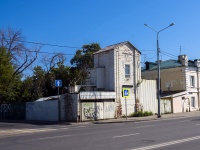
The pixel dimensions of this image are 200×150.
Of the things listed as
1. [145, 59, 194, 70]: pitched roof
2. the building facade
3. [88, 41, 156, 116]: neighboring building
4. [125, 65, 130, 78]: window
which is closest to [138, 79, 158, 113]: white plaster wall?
[88, 41, 156, 116]: neighboring building

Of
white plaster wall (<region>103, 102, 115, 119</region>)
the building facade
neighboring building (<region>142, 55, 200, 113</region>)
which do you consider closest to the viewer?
white plaster wall (<region>103, 102, 115, 119</region>)

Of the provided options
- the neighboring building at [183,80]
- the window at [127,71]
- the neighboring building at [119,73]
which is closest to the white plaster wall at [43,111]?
the neighboring building at [119,73]

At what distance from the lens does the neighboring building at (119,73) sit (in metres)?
32.9

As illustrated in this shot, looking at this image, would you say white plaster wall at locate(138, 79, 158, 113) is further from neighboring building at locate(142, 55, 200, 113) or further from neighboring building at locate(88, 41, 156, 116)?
neighboring building at locate(142, 55, 200, 113)

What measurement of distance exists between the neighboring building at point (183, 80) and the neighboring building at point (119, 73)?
1054 centimetres

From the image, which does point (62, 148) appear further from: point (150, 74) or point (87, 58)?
point (87, 58)

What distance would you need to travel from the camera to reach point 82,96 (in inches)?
1172

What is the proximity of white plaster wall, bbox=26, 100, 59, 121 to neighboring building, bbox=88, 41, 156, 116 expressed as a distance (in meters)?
5.03

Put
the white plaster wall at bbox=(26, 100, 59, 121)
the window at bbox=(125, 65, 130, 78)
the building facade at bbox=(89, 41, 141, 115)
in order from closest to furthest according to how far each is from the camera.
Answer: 1. the white plaster wall at bbox=(26, 100, 59, 121)
2. the building facade at bbox=(89, 41, 141, 115)
3. the window at bbox=(125, 65, 130, 78)

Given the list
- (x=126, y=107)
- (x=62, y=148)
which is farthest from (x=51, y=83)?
(x=62, y=148)

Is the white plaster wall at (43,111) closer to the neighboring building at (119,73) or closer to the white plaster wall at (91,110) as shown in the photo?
the white plaster wall at (91,110)

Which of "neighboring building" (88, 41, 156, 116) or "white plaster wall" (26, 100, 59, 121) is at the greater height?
"neighboring building" (88, 41, 156, 116)

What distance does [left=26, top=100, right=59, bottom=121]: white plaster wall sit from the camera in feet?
105

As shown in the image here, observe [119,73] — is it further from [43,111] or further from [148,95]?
[43,111]
